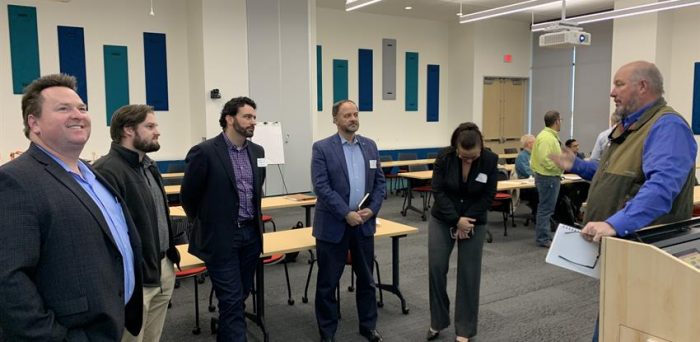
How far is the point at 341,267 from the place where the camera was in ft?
10.3

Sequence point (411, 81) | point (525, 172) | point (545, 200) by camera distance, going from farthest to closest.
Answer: point (411, 81) < point (525, 172) < point (545, 200)

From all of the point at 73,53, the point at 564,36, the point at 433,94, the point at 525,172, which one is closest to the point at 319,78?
the point at 433,94

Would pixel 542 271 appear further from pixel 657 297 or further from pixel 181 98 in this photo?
pixel 181 98

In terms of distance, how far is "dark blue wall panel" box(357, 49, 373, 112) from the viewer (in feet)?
33.4

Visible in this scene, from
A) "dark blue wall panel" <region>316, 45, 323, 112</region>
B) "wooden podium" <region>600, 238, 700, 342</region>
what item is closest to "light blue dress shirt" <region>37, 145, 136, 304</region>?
"wooden podium" <region>600, 238, 700, 342</region>

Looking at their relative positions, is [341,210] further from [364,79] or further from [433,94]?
[433,94]

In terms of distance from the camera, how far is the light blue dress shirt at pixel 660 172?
5.93 ft

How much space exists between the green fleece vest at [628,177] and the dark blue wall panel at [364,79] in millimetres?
8212

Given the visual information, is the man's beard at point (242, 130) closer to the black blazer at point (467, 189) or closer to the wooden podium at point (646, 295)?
the black blazer at point (467, 189)

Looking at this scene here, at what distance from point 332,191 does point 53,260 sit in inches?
69.1

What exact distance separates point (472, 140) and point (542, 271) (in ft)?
8.23

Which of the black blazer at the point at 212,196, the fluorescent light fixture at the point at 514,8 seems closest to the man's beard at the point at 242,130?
the black blazer at the point at 212,196

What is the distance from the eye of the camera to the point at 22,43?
7.17 meters

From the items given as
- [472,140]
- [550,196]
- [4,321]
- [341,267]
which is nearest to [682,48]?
[550,196]
